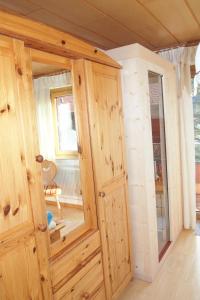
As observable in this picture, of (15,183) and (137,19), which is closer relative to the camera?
(15,183)

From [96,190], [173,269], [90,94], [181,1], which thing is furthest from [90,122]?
[173,269]

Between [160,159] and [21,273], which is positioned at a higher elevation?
[160,159]

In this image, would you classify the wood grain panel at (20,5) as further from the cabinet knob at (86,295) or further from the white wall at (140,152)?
the cabinet knob at (86,295)

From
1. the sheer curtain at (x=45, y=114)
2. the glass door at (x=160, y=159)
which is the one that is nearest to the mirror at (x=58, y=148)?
the sheer curtain at (x=45, y=114)

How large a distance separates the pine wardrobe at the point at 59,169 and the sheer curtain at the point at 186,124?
122cm

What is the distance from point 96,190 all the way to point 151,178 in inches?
26.8

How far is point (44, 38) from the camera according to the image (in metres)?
1.32

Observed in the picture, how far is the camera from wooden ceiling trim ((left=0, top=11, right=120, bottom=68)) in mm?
1131

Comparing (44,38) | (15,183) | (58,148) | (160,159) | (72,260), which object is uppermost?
(44,38)

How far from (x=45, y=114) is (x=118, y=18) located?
3.72ft

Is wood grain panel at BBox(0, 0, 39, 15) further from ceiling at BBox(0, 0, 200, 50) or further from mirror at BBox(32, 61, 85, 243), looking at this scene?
mirror at BBox(32, 61, 85, 243)

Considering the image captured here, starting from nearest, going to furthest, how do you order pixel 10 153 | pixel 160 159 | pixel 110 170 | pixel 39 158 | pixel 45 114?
pixel 10 153, pixel 39 158, pixel 45 114, pixel 110 170, pixel 160 159

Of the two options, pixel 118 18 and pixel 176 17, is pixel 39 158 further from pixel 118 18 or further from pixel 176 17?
pixel 176 17

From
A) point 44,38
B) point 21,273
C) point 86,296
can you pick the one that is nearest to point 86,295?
point 86,296
